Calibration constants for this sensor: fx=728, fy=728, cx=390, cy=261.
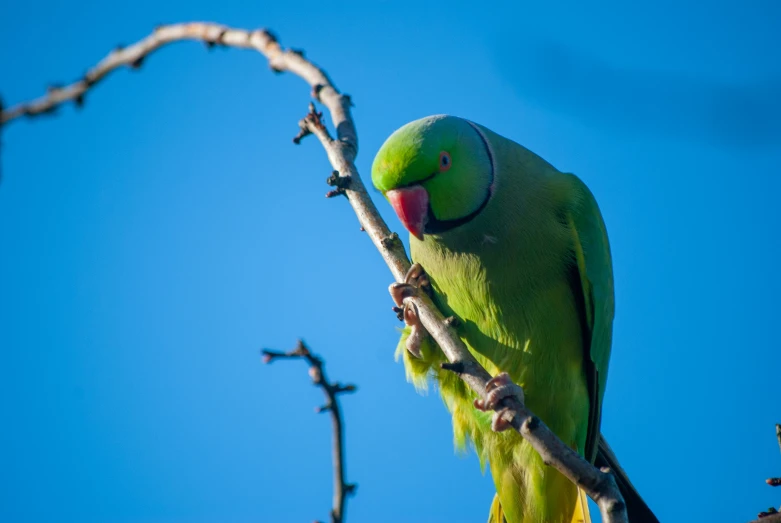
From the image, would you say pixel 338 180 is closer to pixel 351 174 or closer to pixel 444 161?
pixel 351 174

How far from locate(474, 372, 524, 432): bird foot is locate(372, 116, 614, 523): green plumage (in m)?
0.52

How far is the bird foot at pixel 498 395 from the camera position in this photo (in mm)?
2840

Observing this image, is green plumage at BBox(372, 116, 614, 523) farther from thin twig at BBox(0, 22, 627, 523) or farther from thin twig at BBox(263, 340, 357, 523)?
thin twig at BBox(263, 340, 357, 523)

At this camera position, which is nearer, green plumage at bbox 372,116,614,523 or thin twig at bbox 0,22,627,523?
thin twig at bbox 0,22,627,523

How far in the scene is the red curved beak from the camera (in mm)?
3562

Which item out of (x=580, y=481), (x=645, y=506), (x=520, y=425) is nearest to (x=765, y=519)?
(x=580, y=481)

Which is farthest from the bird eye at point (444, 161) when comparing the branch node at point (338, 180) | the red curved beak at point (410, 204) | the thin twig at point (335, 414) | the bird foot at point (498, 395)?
the thin twig at point (335, 414)

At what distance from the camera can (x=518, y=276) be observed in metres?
3.78

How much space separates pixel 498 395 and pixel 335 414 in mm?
1282

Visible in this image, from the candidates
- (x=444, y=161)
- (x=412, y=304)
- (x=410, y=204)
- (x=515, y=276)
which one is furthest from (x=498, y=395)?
(x=444, y=161)

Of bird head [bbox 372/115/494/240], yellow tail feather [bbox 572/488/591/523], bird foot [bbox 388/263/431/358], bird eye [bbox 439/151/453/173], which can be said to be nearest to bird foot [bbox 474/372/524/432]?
bird foot [bbox 388/263/431/358]

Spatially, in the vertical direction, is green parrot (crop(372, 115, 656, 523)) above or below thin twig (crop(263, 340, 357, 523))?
above

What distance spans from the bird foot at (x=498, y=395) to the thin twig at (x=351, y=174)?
0.11ft

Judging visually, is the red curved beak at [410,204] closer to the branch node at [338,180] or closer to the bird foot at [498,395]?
the branch node at [338,180]
